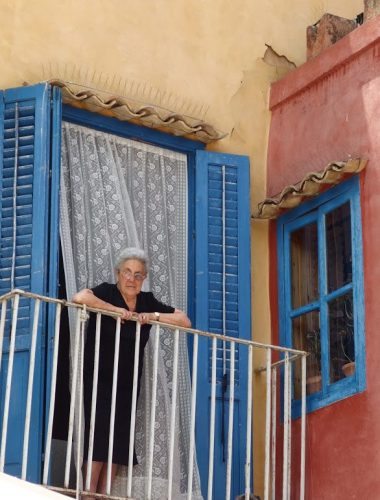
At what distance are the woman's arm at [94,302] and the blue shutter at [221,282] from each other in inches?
32.7

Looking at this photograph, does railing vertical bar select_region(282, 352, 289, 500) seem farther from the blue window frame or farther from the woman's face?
the woman's face

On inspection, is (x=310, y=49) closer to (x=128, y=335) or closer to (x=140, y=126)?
(x=140, y=126)

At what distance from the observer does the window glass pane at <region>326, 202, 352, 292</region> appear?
9.79 metres

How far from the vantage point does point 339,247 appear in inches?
389

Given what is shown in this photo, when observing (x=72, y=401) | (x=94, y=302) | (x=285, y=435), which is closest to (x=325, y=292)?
(x=285, y=435)

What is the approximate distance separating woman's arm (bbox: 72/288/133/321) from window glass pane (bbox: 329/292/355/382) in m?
1.32

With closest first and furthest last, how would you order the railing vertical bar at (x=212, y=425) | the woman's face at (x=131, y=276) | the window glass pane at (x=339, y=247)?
1. the railing vertical bar at (x=212, y=425)
2. the woman's face at (x=131, y=276)
3. the window glass pane at (x=339, y=247)

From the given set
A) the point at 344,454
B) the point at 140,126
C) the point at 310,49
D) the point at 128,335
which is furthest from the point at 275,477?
the point at 310,49

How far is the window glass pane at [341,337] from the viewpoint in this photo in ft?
31.4

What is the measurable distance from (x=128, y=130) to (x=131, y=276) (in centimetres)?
109

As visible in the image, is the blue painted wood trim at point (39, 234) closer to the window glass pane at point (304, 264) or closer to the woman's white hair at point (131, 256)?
the woman's white hair at point (131, 256)

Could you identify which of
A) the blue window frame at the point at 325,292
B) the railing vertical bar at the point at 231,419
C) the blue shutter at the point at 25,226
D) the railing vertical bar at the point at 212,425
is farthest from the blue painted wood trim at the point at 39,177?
the blue window frame at the point at 325,292

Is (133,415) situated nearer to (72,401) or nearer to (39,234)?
(72,401)

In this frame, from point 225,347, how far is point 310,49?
88.4 inches
